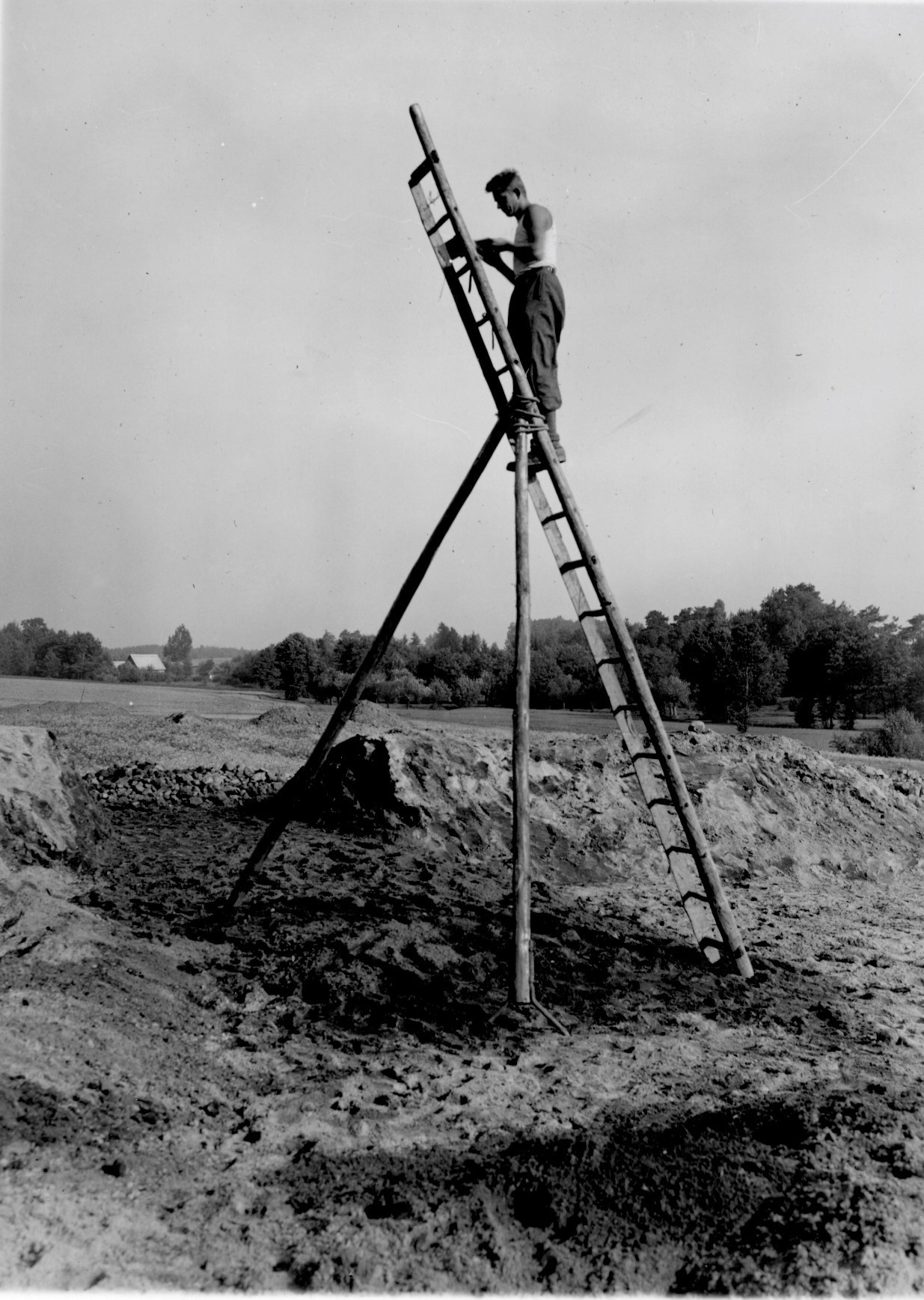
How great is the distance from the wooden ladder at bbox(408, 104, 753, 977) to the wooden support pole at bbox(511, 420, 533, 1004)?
1.79 ft

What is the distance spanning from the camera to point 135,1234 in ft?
9.55

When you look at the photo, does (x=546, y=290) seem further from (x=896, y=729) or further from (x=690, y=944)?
(x=896, y=729)

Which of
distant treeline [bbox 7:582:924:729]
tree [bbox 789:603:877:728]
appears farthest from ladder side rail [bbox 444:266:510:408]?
tree [bbox 789:603:877:728]

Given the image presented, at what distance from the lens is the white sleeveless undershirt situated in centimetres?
536

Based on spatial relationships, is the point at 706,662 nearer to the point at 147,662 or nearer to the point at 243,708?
the point at 243,708

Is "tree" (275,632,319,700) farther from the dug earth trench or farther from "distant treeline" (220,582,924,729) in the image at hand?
the dug earth trench

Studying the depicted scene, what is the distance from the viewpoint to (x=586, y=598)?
18.0 ft

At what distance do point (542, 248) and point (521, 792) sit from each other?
350 cm

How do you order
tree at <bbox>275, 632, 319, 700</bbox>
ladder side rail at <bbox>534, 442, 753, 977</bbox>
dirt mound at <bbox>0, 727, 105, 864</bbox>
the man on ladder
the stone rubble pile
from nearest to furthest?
ladder side rail at <bbox>534, 442, 753, 977</bbox> < the man on ladder < dirt mound at <bbox>0, 727, 105, 864</bbox> < the stone rubble pile < tree at <bbox>275, 632, 319, 700</bbox>

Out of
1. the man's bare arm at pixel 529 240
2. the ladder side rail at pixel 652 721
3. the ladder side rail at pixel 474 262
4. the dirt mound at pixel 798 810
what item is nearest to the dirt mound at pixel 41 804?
the ladder side rail at pixel 652 721

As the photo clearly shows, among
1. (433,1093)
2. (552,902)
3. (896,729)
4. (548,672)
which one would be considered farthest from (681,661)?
(433,1093)

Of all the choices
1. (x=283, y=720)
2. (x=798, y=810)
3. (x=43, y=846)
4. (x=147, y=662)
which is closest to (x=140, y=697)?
(x=283, y=720)

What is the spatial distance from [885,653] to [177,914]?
39815 mm

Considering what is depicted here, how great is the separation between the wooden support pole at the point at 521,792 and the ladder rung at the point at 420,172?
2493mm
